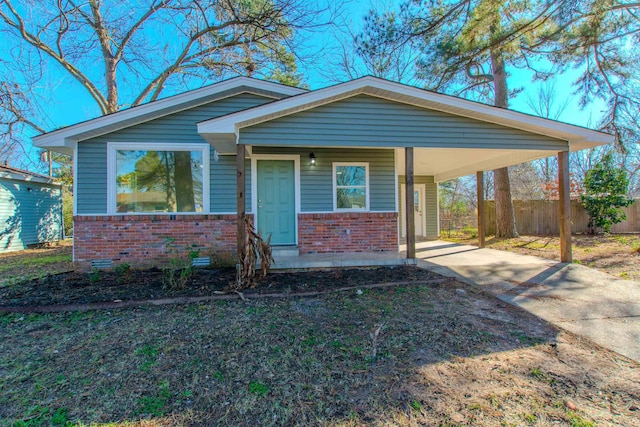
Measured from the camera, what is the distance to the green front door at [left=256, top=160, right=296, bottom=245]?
6609 mm

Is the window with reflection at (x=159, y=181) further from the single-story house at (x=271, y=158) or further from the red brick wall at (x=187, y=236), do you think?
the red brick wall at (x=187, y=236)

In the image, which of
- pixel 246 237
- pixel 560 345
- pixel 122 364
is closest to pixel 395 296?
Result: pixel 560 345

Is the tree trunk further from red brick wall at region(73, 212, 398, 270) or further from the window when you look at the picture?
the window

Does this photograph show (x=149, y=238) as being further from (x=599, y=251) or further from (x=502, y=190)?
(x=502, y=190)

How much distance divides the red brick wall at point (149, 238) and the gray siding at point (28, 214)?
799 cm

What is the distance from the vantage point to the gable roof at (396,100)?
475 cm

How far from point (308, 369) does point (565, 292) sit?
4.21m

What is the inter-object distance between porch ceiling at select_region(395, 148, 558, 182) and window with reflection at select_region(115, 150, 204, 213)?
456cm

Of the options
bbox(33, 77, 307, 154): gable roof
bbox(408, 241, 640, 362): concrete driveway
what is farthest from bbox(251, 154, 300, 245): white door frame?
bbox(408, 241, 640, 362): concrete driveway

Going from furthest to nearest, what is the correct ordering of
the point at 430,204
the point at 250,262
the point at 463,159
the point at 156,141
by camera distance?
the point at 430,204
the point at 463,159
the point at 156,141
the point at 250,262

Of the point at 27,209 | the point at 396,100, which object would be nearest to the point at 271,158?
the point at 396,100

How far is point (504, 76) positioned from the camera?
425 inches

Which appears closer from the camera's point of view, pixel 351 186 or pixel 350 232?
pixel 350 232

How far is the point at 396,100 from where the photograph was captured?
5.39 meters
